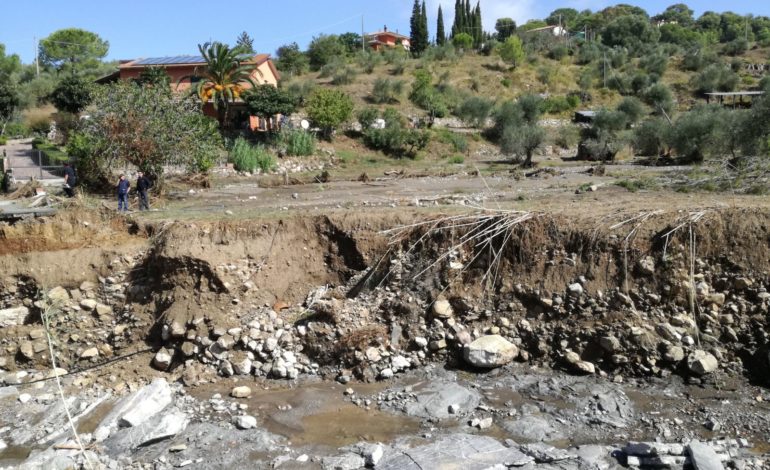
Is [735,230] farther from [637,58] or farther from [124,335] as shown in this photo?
[637,58]

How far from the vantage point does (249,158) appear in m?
24.2

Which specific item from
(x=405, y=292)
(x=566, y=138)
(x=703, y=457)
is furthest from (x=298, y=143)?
(x=703, y=457)

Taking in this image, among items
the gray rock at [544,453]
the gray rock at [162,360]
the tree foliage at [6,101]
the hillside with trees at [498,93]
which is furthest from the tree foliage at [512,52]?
the gray rock at [544,453]

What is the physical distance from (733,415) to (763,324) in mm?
1646

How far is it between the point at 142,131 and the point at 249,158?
7017 millimetres

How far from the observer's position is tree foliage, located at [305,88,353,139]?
2983 cm

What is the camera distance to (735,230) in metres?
9.55

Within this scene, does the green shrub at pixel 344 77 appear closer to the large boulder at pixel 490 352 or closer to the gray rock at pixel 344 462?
the large boulder at pixel 490 352

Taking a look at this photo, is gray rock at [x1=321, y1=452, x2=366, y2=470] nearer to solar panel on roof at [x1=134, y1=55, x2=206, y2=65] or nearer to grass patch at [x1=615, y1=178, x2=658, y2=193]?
grass patch at [x1=615, y1=178, x2=658, y2=193]

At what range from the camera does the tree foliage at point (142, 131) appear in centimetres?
1733

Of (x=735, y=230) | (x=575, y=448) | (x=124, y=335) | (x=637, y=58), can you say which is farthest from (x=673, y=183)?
(x=637, y=58)

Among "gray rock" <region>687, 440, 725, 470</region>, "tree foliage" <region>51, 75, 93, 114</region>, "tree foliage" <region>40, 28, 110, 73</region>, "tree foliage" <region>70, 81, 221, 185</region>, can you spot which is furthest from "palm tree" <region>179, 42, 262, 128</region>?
"tree foliage" <region>40, 28, 110, 73</region>

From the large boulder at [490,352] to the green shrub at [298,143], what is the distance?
63.1 feet

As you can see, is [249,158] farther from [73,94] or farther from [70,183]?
[73,94]
